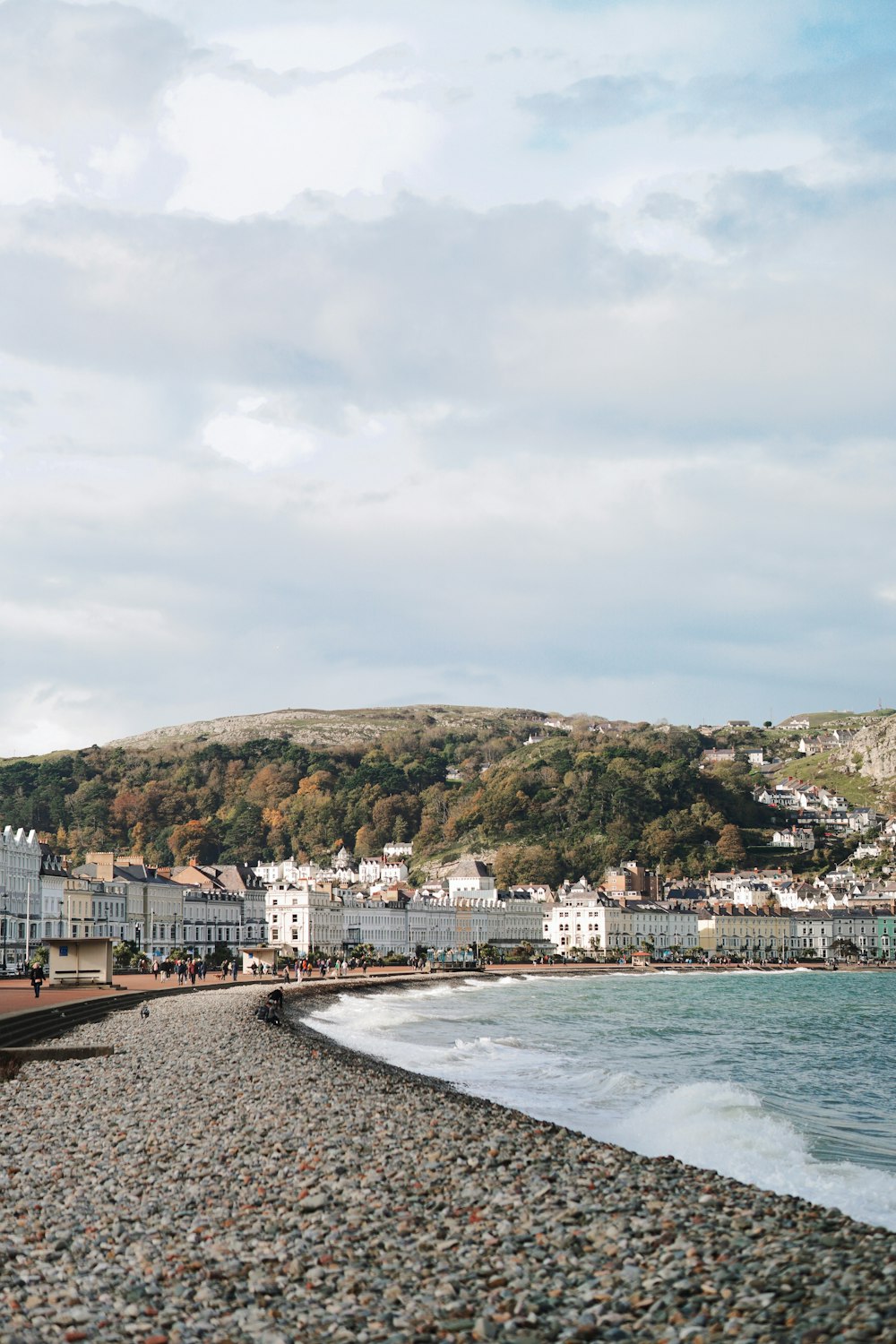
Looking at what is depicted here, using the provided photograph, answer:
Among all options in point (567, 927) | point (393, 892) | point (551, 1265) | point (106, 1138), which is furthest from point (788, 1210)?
point (567, 927)

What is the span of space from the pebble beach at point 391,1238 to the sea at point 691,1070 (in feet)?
8.67

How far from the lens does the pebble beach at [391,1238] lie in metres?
9.84

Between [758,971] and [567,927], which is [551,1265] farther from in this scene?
[567,927]

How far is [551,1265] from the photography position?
1130 centimetres

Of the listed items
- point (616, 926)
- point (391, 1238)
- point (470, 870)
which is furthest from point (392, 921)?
point (391, 1238)

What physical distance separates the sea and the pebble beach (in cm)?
264

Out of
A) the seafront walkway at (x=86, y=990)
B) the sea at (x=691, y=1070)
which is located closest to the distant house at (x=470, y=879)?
the seafront walkway at (x=86, y=990)

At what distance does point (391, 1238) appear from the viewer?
1228 centimetres

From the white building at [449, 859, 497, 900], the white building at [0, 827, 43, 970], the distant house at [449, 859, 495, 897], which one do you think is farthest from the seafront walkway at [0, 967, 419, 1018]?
the distant house at [449, 859, 495, 897]

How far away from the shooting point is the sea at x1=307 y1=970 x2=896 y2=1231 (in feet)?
63.3

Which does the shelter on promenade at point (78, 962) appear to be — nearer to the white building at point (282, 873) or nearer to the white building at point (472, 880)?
the white building at point (282, 873)

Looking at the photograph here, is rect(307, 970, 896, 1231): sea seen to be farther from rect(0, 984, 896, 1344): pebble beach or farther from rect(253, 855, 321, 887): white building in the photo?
rect(253, 855, 321, 887): white building

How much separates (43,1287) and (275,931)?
135417 millimetres

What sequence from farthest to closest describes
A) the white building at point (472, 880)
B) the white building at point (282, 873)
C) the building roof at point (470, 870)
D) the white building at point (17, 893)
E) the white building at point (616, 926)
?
the building roof at point (470, 870) → the white building at point (472, 880) → the white building at point (616, 926) → the white building at point (282, 873) → the white building at point (17, 893)
